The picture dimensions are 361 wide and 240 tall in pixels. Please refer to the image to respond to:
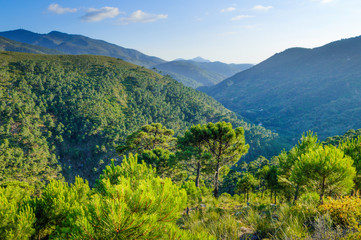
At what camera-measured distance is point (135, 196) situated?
10.3ft

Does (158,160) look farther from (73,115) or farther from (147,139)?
(73,115)

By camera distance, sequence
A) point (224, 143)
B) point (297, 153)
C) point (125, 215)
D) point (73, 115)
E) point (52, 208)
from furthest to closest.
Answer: point (73, 115) → point (224, 143) → point (297, 153) → point (52, 208) → point (125, 215)

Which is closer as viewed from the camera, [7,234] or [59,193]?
[7,234]

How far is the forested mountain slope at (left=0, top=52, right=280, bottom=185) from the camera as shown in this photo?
53.6 metres

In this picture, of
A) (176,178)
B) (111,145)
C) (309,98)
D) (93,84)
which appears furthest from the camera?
(309,98)

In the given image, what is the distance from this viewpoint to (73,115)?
70.7 m

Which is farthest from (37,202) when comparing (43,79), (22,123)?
(43,79)

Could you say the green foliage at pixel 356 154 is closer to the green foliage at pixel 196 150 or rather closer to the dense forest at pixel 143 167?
the dense forest at pixel 143 167

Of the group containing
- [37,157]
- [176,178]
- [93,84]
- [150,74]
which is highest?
[150,74]

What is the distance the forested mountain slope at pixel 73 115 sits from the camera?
5356 centimetres

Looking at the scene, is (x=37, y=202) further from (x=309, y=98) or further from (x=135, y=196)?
(x=309, y=98)

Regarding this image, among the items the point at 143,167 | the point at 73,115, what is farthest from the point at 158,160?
the point at 73,115

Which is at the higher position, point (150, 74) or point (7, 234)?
point (150, 74)

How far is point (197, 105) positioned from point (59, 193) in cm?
10761
